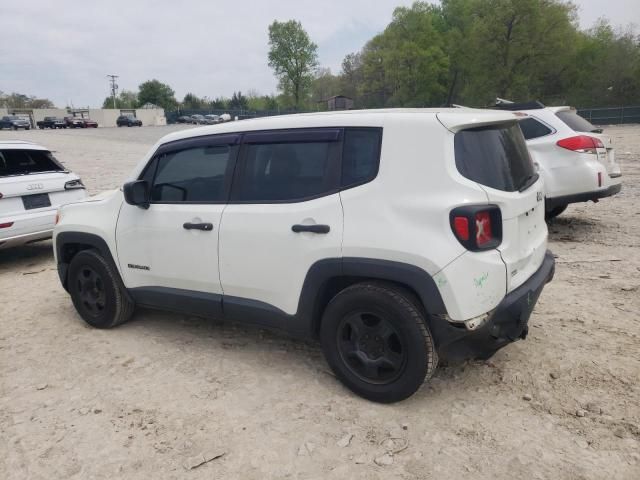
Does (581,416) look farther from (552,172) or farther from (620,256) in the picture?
(552,172)

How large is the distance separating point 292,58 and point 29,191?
8070 centimetres

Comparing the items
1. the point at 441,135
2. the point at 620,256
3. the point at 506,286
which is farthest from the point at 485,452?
the point at 620,256

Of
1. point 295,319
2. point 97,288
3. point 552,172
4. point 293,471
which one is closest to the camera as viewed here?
point 293,471

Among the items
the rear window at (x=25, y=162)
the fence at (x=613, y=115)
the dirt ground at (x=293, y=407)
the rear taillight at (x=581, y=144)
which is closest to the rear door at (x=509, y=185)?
the dirt ground at (x=293, y=407)

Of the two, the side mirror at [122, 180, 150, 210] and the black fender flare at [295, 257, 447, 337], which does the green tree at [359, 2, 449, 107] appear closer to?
the side mirror at [122, 180, 150, 210]

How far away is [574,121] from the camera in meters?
6.67

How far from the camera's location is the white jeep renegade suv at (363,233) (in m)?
2.72

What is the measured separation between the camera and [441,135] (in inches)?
109

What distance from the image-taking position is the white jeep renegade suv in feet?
8.92

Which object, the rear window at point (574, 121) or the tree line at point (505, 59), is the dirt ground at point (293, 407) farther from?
the tree line at point (505, 59)

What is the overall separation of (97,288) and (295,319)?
2.19 metres

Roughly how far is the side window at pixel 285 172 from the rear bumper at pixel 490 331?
1.10 m

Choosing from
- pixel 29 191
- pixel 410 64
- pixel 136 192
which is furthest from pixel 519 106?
pixel 410 64

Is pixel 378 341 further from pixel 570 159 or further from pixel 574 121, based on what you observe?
pixel 574 121
